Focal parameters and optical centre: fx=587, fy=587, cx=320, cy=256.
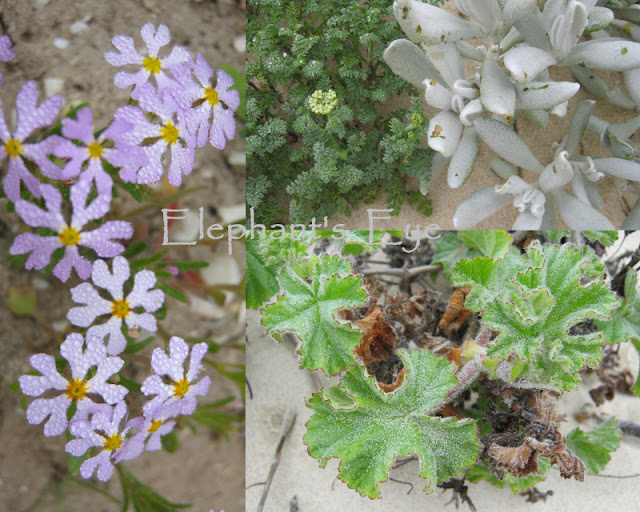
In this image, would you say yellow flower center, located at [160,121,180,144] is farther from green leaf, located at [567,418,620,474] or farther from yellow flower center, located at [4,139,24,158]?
green leaf, located at [567,418,620,474]

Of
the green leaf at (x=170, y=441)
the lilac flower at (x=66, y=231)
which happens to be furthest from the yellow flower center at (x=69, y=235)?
the green leaf at (x=170, y=441)

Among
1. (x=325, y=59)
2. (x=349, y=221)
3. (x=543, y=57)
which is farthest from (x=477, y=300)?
(x=325, y=59)

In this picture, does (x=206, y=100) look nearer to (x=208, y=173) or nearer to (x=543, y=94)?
(x=208, y=173)

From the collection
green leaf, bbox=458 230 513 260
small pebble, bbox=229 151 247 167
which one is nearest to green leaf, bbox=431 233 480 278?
green leaf, bbox=458 230 513 260

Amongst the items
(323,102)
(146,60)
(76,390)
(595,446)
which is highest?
(146,60)

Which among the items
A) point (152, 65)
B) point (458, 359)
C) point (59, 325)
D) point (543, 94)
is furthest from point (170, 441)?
point (543, 94)

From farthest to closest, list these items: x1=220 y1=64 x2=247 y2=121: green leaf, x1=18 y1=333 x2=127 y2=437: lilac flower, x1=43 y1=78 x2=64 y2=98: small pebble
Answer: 1. x1=220 y1=64 x2=247 y2=121: green leaf
2. x1=43 y1=78 x2=64 y2=98: small pebble
3. x1=18 y1=333 x2=127 y2=437: lilac flower
